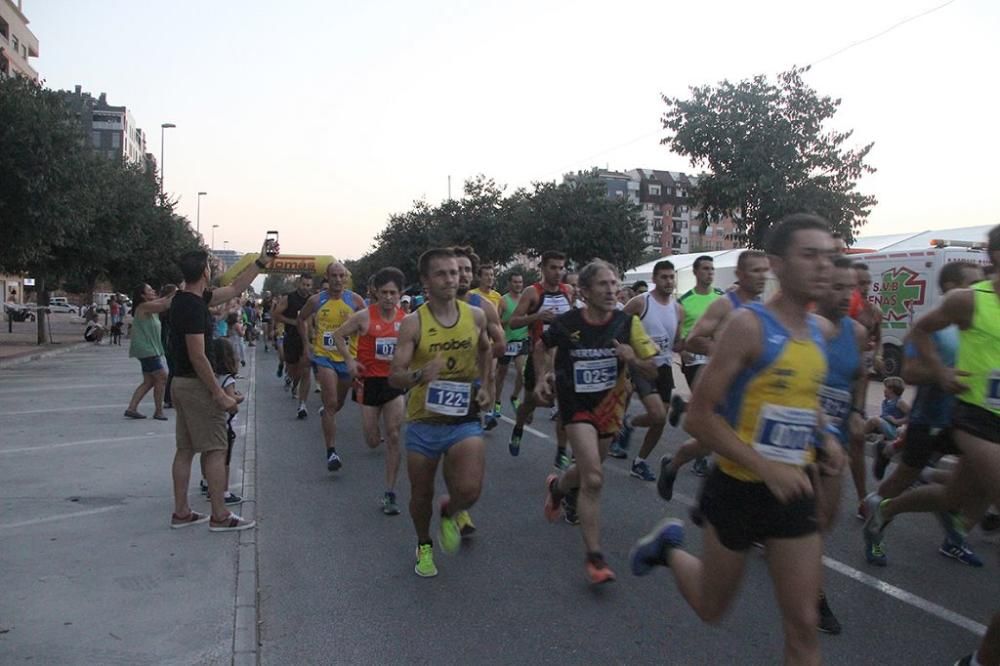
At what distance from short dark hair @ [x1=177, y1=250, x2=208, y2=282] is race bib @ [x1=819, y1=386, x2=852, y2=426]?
3960 millimetres

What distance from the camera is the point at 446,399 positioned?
192 inches

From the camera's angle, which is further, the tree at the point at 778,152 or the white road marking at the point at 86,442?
the tree at the point at 778,152

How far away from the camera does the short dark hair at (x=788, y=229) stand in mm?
2959

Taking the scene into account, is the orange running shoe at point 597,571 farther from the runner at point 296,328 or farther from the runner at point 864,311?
the runner at point 296,328

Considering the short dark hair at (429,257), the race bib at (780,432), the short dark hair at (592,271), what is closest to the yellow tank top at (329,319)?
the short dark hair at (429,257)

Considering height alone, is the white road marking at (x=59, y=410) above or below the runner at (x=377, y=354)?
below

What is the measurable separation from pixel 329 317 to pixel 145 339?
369 cm

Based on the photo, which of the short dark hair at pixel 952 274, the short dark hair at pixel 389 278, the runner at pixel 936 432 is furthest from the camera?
the short dark hair at pixel 389 278

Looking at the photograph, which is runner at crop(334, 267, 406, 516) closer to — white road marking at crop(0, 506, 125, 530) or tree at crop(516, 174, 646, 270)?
white road marking at crop(0, 506, 125, 530)

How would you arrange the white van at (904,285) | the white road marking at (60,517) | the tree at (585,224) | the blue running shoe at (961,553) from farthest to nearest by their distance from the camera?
the tree at (585,224) < the white van at (904,285) < the white road marking at (60,517) < the blue running shoe at (961,553)

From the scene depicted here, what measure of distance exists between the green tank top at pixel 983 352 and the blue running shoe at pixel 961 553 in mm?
1797

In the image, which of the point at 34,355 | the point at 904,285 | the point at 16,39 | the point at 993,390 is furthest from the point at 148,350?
the point at 16,39

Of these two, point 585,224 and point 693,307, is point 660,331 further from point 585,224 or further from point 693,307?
point 585,224

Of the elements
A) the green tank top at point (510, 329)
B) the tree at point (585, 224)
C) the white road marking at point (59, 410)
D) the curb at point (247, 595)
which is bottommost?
the curb at point (247, 595)
